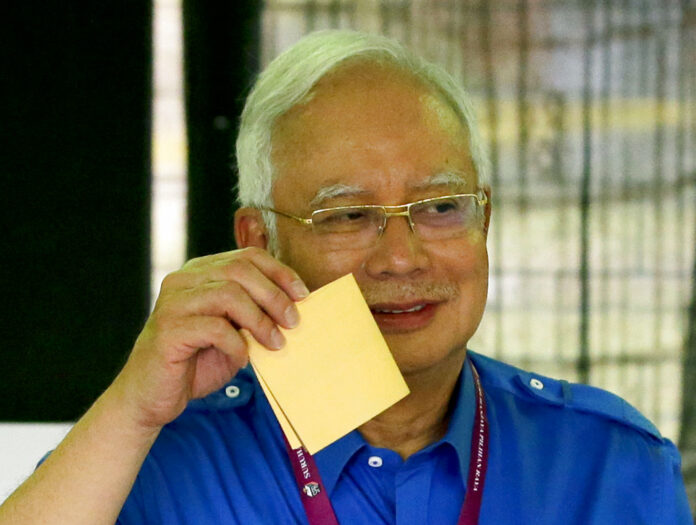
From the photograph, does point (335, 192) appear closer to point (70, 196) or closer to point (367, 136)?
point (367, 136)

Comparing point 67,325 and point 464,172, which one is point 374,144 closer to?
point 464,172

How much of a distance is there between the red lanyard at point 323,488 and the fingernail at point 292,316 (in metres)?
0.36

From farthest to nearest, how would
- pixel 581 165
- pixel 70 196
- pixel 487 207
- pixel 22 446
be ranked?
1. pixel 581 165
2. pixel 70 196
3. pixel 22 446
4. pixel 487 207

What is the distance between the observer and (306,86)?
145 centimetres

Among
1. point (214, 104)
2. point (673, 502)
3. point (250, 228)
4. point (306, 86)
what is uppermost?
point (214, 104)

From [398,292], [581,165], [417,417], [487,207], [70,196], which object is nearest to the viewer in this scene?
[398,292]

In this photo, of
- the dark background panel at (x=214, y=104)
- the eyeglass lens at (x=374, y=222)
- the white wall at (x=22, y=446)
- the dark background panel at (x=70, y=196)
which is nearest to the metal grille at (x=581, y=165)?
the dark background panel at (x=214, y=104)

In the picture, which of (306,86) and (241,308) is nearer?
(241,308)

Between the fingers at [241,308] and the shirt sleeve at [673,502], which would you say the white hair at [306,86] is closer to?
the fingers at [241,308]

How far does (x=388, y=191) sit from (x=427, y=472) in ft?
1.53

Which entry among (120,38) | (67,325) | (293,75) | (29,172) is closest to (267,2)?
(120,38)

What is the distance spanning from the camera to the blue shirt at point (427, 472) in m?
1.37

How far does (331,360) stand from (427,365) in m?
0.31

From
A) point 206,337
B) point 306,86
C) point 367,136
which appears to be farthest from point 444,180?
point 206,337
